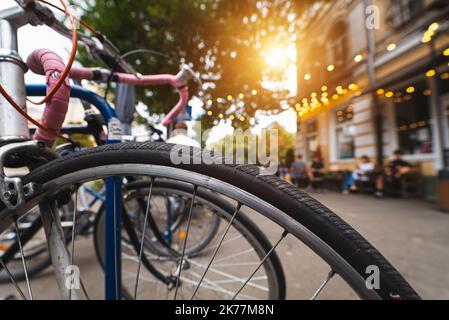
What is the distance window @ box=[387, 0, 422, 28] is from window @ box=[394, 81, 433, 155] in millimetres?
1639

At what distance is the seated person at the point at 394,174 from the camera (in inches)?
212

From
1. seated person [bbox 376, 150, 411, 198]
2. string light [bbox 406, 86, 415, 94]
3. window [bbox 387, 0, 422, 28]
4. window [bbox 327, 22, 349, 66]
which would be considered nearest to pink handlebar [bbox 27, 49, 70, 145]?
seated person [bbox 376, 150, 411, 198]

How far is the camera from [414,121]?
586cm

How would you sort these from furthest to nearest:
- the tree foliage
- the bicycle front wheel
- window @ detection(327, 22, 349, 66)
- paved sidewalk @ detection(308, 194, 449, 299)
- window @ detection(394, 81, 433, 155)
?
window @ detection(327, 22, 349, 66) < window @ detection(394, 81, 433, 155) < paved sidewalk @ detection(308, 194, 449, 299) < the tree foliage < the bicycle front wheel

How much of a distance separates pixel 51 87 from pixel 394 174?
263 inches

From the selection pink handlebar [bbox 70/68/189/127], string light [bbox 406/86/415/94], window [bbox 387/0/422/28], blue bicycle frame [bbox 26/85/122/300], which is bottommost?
blue bicycle frame [bbox 26/85/122/300]

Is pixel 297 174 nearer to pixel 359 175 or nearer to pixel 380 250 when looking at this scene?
pixel 380 250

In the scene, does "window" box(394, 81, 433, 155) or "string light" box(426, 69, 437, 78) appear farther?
"window" box(394, 81, 433, 155)

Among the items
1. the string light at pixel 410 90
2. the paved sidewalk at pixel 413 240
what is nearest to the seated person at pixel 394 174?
the string light at pixel 410 90

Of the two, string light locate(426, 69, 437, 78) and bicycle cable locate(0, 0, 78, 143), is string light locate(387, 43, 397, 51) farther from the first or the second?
bicycle cable locate(0, 0, 78, 143)

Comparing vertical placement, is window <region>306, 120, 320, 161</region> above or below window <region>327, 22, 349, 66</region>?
below

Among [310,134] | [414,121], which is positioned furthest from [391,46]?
[310,134]

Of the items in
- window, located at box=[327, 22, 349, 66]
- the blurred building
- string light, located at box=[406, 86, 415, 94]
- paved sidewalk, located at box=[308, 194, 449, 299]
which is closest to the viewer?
paved sidewalk, located at box=[308, 194, 449, 299]

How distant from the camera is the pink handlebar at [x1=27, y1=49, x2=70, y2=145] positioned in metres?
0.63
